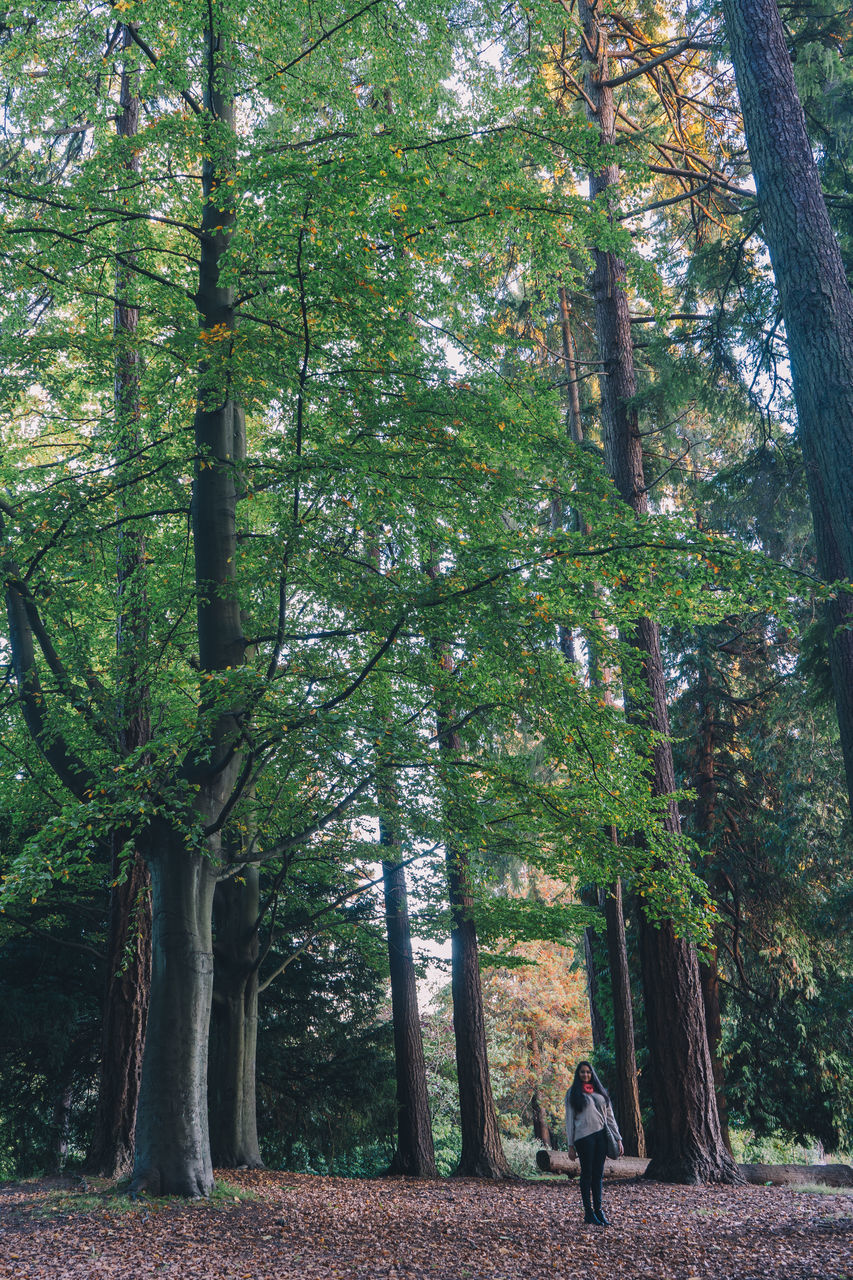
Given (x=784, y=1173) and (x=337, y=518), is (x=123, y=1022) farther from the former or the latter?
(x=784, y=1173)

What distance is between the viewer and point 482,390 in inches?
290

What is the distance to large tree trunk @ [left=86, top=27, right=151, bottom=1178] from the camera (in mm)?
7914

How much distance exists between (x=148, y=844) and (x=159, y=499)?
3.29 meters

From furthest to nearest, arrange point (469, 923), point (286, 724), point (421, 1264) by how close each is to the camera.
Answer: point (469, 923), point (286, 724), point (421, 1264)

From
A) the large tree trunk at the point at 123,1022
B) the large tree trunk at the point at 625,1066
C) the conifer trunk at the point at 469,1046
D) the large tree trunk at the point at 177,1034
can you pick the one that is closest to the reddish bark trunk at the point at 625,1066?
the large tree trunk at the point at 625,1066

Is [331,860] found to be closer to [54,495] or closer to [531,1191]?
[531,1191]

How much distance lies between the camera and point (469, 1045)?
1215 cm

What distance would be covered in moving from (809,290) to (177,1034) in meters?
6.97

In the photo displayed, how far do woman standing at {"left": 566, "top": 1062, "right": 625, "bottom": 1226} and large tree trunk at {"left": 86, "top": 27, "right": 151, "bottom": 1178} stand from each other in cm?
379

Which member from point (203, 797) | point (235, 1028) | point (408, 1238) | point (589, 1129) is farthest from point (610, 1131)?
point (235, 1028)

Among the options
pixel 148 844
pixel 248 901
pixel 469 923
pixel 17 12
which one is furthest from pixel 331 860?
pixel 17 12

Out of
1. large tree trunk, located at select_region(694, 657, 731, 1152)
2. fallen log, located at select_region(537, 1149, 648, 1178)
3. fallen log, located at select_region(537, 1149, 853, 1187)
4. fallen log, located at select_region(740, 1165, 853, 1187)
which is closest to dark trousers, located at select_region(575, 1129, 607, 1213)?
fallen log, located at select_region(537, 1149, 853, 1187)

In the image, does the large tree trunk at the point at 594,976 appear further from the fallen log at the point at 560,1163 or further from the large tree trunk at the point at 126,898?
the large tree trunk at the point at 126,898

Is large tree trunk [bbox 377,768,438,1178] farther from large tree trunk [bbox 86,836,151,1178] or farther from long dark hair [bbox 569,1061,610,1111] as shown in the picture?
long dark hair [bbox 569,1061,610,1111]
